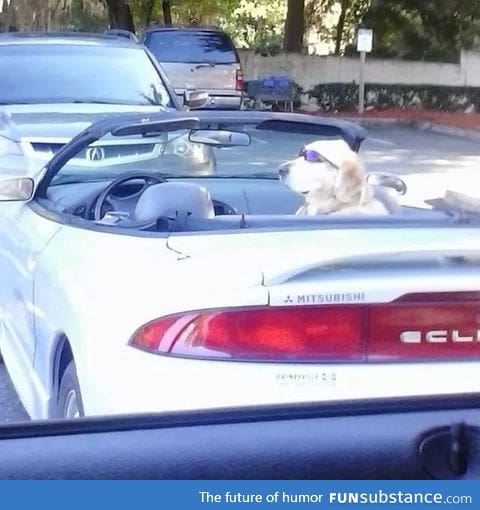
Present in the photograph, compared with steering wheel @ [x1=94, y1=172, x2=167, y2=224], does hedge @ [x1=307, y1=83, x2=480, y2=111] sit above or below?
below

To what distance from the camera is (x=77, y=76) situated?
34.6ft

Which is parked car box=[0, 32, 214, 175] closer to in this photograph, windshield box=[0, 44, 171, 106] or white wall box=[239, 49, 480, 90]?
windshield box=[0, 44, 171, 106]

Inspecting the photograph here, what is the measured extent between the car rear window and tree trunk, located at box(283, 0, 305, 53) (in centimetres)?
1104

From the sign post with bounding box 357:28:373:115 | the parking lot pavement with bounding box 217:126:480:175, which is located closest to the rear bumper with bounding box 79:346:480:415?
the parking lot pavement with bounding box 217:126:480:175

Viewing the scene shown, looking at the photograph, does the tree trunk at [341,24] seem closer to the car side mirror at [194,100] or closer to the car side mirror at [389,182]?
the car side mirror at [194,100]

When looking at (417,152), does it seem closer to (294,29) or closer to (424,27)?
(424,27)

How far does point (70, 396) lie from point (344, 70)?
29.3 metres

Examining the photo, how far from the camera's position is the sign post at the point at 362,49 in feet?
87.8

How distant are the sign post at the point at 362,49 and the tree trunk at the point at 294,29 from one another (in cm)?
433

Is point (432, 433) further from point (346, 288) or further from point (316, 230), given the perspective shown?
point (316, 230)

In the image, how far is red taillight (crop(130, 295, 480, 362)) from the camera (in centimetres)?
338

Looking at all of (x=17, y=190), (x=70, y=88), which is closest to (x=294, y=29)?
(x=70, y=88)

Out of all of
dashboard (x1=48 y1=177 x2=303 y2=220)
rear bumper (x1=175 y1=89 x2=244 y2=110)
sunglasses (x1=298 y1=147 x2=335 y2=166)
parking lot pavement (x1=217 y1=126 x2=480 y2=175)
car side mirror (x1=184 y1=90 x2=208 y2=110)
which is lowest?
parking lot pavement (x1=217 y1=126 x2=480 y2=175)
